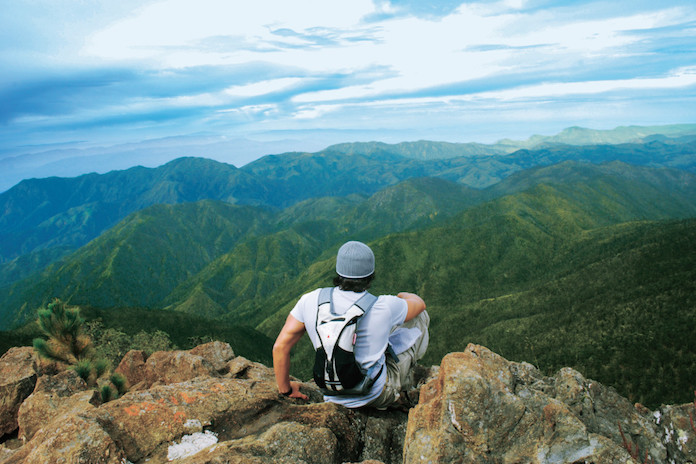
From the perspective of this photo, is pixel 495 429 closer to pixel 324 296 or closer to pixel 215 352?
pixel 324 296

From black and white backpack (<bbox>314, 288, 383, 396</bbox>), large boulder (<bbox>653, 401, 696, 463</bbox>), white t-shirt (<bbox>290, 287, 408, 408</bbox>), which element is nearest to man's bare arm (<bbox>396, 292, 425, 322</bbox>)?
white t-shirt (<bbox>290, 287, 408, 408</bbox>)

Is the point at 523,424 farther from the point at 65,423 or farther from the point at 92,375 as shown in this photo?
the point at 92,375

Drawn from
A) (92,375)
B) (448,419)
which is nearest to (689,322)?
(448,419)

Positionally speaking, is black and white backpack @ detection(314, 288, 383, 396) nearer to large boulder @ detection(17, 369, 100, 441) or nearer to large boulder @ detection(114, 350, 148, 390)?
large boulder @ detection(17, 369, 100, 441)

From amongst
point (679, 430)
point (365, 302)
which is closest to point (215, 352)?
point (365, 302)

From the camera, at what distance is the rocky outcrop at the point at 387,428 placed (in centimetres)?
→ 721

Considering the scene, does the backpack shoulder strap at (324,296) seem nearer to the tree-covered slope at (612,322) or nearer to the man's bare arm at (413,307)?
the man's bare arm at (413,307)

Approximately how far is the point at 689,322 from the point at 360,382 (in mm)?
84885

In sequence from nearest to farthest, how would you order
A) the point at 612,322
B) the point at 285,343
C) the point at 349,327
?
1. the point at 349,327
2. the point at 285,343
3. the point at 612,322

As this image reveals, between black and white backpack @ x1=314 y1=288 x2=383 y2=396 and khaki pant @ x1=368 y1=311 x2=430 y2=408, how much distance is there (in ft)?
3.39

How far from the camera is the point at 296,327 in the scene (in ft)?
26.7

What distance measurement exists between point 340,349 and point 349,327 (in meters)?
0.53

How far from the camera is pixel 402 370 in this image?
9516mm

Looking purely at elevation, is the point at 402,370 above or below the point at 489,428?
above
